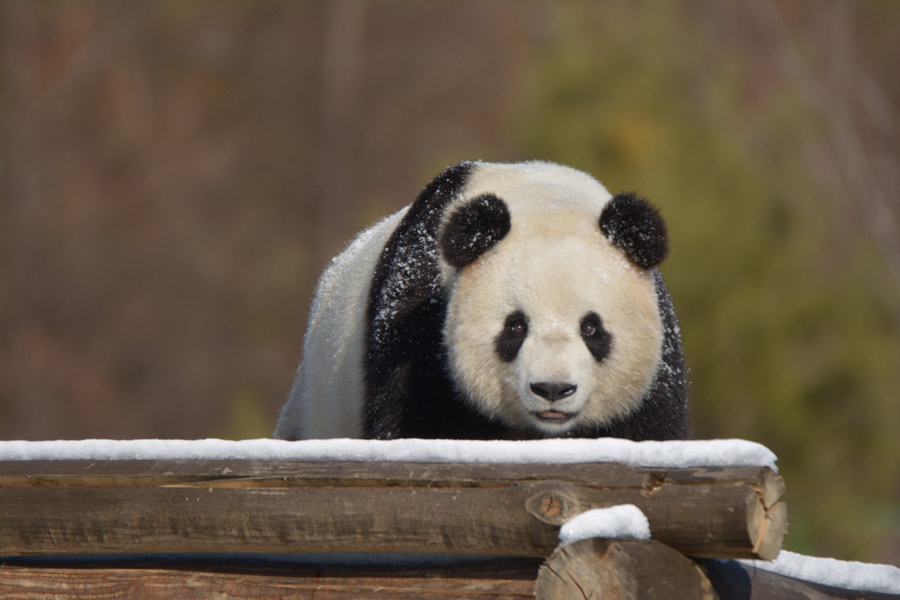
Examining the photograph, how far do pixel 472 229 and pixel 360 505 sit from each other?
3.96 ft

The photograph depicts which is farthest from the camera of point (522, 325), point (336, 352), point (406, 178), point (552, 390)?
point (406, 178)

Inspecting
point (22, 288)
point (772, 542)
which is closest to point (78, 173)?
point (22, 288)

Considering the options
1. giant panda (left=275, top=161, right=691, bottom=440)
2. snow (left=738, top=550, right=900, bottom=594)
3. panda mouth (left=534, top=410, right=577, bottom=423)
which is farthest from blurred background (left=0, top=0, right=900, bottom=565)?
snow (left=738, top=550, right=900, bottom=594)

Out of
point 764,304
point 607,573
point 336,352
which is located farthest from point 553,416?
point 764,304

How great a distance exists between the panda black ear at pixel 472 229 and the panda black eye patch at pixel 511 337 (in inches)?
10.5

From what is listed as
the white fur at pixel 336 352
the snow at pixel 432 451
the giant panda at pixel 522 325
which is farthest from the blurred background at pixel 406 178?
the snow at pixel 432 451

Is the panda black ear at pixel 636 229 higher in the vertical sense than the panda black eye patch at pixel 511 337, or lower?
higher

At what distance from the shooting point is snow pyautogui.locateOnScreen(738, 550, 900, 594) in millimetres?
2998

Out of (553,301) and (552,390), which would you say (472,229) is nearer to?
(553,301)

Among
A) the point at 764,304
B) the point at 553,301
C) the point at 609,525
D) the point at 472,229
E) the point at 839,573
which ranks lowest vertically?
the point at 764,304

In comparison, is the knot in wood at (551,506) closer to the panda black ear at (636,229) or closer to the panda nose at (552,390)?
the panda nose at (552,390)

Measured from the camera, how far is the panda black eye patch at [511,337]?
364cm

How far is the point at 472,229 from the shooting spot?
3754 millimetres

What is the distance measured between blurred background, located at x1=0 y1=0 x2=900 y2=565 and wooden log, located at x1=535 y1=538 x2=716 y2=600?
18.9 feet
